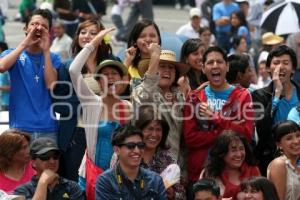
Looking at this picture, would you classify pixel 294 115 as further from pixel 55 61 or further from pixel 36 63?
pixel 36 63

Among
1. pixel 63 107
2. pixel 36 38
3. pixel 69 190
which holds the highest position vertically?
pixel 36 38

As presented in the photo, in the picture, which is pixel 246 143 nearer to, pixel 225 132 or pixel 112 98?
pixel 225 132

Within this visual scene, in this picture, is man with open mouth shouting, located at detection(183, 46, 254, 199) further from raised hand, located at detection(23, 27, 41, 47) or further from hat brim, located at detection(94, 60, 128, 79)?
raised hand, located at detection(23, 27, 41, 47)

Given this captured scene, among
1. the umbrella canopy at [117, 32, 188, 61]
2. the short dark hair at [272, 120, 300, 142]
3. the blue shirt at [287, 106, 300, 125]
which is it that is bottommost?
the short dark hair at [272, 120, 300, 142]

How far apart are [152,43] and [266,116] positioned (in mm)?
1290

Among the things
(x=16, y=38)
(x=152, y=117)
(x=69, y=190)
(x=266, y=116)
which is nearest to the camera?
(x=69, y=190)

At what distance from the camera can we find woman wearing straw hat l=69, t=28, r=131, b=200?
29.9ft

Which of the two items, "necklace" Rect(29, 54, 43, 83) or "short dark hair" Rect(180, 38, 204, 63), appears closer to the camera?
"necklace" Rect(29, 54, 43, 83)

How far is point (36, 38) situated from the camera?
374 inches

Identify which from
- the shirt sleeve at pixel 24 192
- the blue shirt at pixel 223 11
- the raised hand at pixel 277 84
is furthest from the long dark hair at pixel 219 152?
the blue shirt at pixel 223 11

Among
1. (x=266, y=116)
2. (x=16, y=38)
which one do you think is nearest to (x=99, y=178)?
(x=266, y=116)

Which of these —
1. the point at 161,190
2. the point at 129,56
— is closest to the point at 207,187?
the point at 161,190

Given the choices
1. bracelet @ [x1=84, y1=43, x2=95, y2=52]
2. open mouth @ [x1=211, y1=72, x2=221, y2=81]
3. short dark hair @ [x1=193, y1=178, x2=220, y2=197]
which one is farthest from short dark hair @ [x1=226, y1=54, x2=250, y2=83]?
short dark hair @ [x1=193, y1=178, x2=220, y2=197]

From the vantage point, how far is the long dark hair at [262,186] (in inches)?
348
